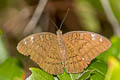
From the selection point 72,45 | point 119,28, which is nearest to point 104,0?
point 119,28

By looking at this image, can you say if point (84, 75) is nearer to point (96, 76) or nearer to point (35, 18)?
point (96, 76)

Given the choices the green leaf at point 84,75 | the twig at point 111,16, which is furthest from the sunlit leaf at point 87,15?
the green leaf at point 84,75

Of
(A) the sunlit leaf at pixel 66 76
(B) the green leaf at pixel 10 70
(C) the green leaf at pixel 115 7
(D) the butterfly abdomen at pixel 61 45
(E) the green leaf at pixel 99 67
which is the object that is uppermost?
(C) the green leaf at pixel 115 7

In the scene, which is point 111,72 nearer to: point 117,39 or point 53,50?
point 53,50

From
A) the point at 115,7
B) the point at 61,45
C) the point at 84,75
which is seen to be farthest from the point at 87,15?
the point at 84,75

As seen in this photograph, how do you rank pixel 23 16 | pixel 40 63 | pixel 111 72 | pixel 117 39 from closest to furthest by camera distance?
1. pixel 111 72
2. pixel 40 63
3. pixel 117 39
4. pixel 23 16

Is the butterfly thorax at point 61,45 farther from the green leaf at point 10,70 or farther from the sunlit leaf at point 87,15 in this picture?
the sunlit leaf at point 87,15

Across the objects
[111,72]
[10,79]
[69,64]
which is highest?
[111,72]

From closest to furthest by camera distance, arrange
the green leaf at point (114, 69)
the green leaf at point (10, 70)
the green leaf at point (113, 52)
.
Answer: the green leaf at point (114, 69), the green leaf at point (10, 70), the green leaf at point (113, 52)
